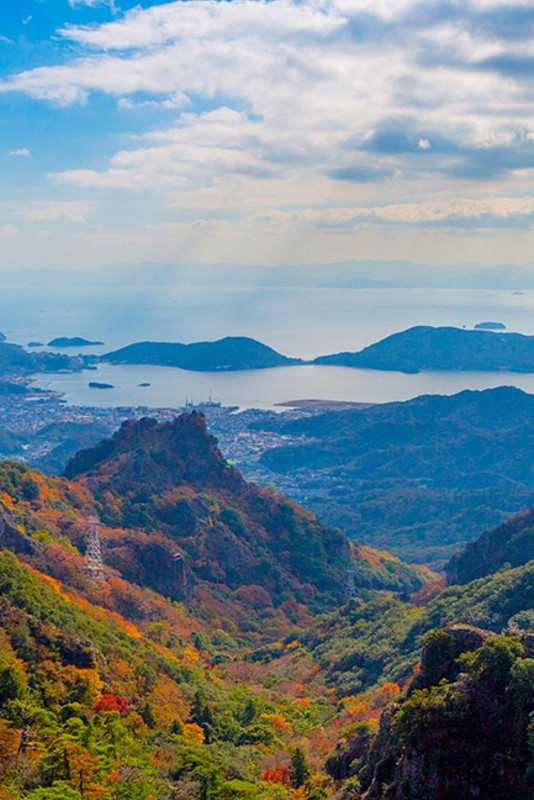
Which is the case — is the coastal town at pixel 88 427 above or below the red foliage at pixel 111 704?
above

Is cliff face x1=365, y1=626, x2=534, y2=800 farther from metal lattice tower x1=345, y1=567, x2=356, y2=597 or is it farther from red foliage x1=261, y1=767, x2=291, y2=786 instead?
metal lattice tower x1=345, y1=567, x2=356, y2=597

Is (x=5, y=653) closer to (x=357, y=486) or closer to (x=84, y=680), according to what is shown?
(x=84, y=680)

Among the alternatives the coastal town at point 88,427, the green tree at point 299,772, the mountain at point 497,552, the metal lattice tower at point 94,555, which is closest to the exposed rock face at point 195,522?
the metal lattice tower at point 94,555

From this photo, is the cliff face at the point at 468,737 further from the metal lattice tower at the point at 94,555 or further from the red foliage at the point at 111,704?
the metal lattice tower at the point at 94,555

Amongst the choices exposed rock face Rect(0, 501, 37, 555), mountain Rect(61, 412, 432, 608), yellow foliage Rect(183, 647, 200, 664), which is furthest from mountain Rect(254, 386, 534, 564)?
exposed rock face Rect(0, 501, 37, 555)

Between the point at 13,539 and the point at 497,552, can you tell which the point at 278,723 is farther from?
the point at 497,552

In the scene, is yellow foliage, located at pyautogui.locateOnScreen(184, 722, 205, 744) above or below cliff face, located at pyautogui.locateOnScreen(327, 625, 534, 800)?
below

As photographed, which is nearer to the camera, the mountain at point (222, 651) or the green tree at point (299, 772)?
the mountain at point (222, 651)
